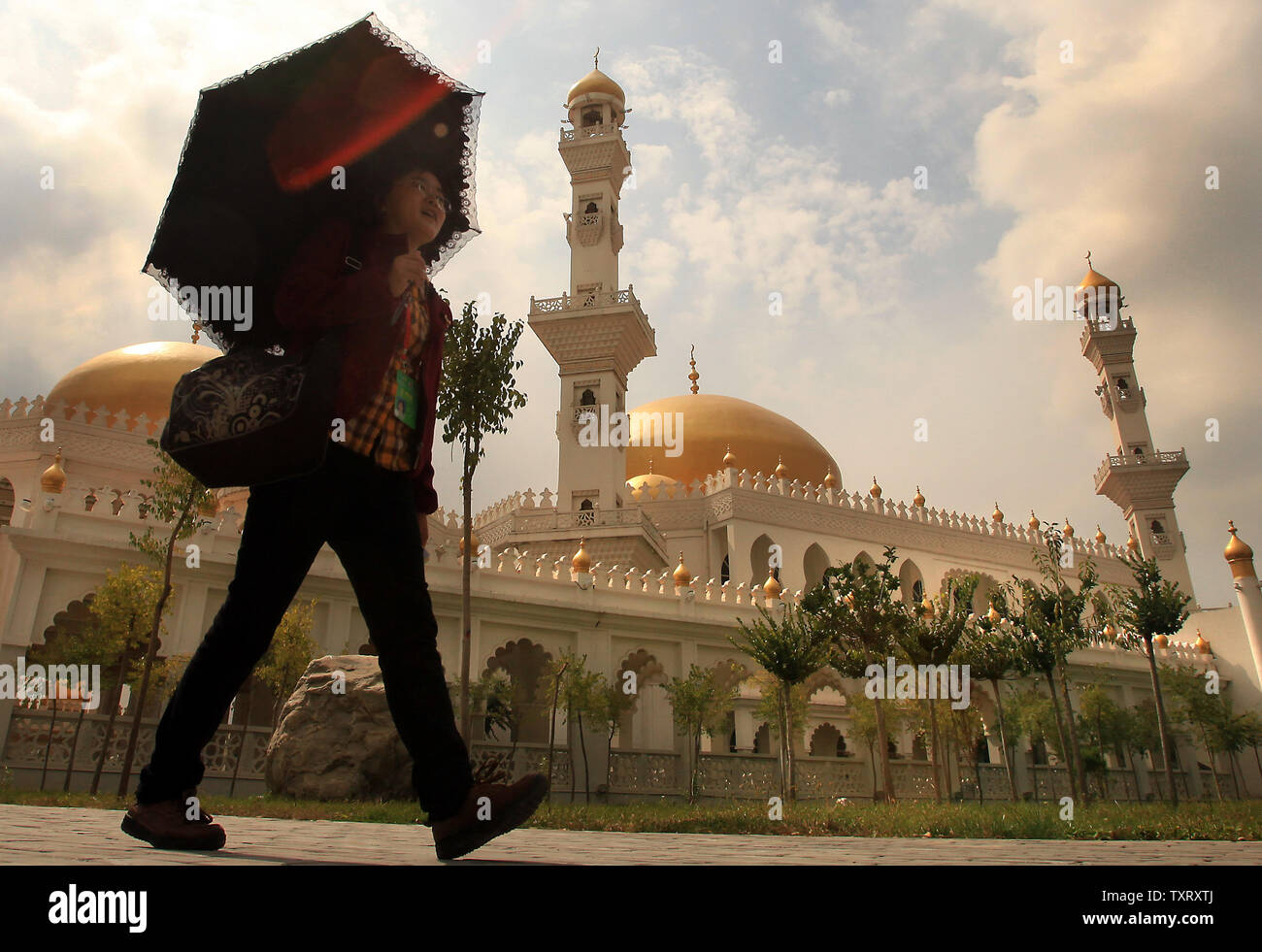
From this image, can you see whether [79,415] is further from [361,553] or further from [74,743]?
[361,553]

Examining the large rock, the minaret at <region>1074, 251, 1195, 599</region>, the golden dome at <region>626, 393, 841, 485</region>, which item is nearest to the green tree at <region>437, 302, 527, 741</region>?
the large rock

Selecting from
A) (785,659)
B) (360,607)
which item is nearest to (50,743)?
(785,659)

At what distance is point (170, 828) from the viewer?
8.77 ft

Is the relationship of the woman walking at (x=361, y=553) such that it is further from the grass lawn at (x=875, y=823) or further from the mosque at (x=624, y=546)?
the mosque at (x=624, y=546)

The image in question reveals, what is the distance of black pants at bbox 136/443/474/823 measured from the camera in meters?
2.76

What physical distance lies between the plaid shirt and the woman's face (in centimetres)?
24

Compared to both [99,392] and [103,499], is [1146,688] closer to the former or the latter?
[103,499]

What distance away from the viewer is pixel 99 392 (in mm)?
27594

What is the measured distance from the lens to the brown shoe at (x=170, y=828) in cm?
264

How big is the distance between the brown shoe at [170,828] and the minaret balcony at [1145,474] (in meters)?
38.7

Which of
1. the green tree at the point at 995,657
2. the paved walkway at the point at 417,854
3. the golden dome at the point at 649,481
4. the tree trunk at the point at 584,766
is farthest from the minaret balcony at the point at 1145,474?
the paved walkway at the point at 417,854

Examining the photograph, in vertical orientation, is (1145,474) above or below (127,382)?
below

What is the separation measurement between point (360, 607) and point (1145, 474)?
3876 centimetres

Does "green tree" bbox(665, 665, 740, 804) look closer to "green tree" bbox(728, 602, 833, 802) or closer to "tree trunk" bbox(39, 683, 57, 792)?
"green tree" bbox(728, 602, 833, 802)
